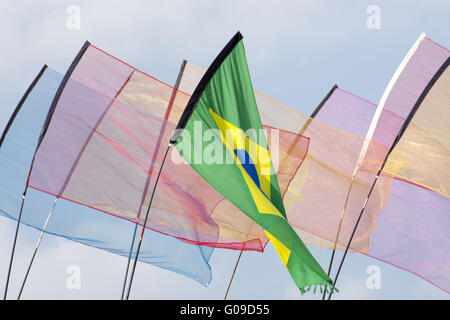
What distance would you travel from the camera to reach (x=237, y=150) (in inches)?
320

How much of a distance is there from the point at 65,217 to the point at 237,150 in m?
3.87

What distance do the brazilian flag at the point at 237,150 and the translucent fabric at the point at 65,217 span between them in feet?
8.11

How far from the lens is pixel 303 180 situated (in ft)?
33.1

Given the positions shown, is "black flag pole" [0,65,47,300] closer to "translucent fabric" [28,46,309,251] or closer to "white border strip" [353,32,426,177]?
"translucent fabric" [28,46,309,251]

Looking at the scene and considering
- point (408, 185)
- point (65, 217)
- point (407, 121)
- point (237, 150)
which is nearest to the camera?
point (237, 150)

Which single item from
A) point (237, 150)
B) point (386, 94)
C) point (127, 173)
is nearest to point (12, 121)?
point (127, 173)

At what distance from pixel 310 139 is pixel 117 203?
3.46 meters

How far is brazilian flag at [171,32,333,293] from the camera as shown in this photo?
751 centimetres

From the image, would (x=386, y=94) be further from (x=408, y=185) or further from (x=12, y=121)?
(x=12, y=121)

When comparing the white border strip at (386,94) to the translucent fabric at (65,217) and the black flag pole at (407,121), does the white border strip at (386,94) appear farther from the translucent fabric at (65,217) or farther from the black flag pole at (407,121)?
the translucent fabric at (65,217)

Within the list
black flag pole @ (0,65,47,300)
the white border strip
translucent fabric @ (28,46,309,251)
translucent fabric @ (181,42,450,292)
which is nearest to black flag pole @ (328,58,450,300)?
translucent fabric @ (181,42,450,292)

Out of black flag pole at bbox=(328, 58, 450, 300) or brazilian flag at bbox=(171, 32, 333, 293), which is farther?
black flag pole at bbox=(328, 58, 450, 300)

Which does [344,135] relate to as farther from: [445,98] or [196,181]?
[196,181]

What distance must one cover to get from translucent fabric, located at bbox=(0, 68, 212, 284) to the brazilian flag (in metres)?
2.47
